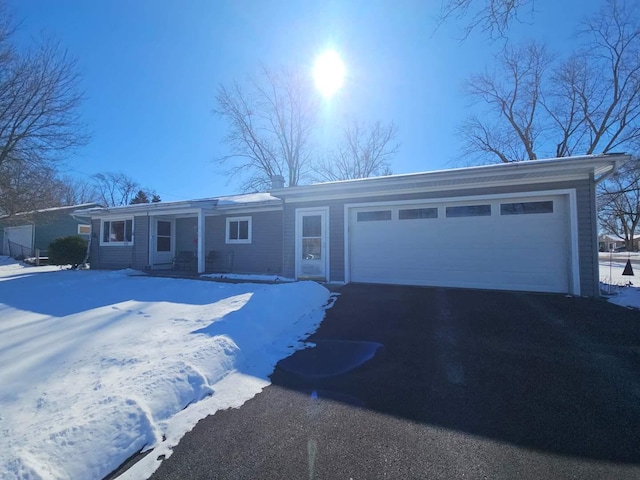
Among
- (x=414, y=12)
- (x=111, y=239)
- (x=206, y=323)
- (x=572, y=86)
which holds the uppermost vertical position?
(x=572, y=86)

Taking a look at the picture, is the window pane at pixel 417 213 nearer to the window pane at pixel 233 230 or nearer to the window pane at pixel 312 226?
the window pane at pixel 312 226

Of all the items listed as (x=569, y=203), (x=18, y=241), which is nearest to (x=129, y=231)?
(x=569, y=203)

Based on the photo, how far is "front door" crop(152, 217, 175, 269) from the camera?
13695 mm

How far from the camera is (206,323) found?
4.91 meters

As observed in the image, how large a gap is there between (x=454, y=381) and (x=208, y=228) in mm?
11908

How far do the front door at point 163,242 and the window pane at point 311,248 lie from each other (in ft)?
24.7

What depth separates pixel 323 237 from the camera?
9.73 meters

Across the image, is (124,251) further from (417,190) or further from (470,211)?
(470,211)

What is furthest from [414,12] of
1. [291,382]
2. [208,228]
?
[208,228]

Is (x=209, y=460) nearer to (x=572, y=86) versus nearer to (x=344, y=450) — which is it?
(x=344, y=450)

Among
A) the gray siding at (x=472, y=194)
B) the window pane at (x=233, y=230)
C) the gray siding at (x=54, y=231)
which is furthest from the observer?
the gray siding at (x=54, y=231)

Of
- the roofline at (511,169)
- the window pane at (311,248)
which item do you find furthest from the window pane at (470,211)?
the window pane at (311,248)

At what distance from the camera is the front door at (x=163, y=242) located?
13.7 meters

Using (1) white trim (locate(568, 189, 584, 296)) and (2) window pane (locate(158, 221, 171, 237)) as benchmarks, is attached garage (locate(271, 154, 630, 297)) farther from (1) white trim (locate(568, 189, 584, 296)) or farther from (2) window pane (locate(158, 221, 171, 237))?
(2) window pane (locate(158, 221, 171, 237))
